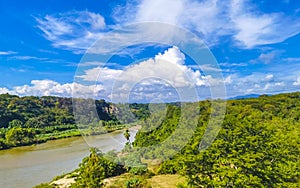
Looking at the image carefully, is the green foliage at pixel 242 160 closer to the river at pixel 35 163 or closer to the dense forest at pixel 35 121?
the river at pixel 35 163

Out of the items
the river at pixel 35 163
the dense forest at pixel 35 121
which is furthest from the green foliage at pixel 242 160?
the dense forest at pixel 35 121

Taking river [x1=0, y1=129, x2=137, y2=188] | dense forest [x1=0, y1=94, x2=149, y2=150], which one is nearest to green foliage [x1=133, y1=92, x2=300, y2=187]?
Result: river [x1=0, y1=129, x2=137, y2=188]

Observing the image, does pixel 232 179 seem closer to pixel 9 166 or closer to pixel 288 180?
pixel 288 180

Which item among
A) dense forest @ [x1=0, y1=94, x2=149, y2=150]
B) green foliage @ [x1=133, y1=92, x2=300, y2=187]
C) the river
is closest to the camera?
green foliage @ [x1=133, y1=92, x2=300, y2=187]

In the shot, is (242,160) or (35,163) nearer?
(242,160)

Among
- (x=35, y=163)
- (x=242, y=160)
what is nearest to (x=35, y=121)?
(x=35, y=163)

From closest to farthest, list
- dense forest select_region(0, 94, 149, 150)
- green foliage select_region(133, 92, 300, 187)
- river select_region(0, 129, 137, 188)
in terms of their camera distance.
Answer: green foliage select_region(133, 92, 300, 187) → river select_region(0, 129, 137, 188) → dense forest select_region(0, 94, 149, 150)

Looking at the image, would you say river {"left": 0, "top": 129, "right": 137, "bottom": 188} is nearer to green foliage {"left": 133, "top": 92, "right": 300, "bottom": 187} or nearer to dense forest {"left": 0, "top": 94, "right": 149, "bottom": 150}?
dense forest {"left": 0, "top": 94, "right": 149, "bottom": 150}

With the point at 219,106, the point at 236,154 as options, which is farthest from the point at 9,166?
the point at 236,154

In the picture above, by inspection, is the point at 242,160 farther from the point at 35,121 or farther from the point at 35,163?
the point at 35,121

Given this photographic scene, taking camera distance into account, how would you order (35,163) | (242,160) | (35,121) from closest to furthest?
(242,160) → (35,163) → (35,121)

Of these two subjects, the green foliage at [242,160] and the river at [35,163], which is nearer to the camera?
the green foliage at [242,160]
